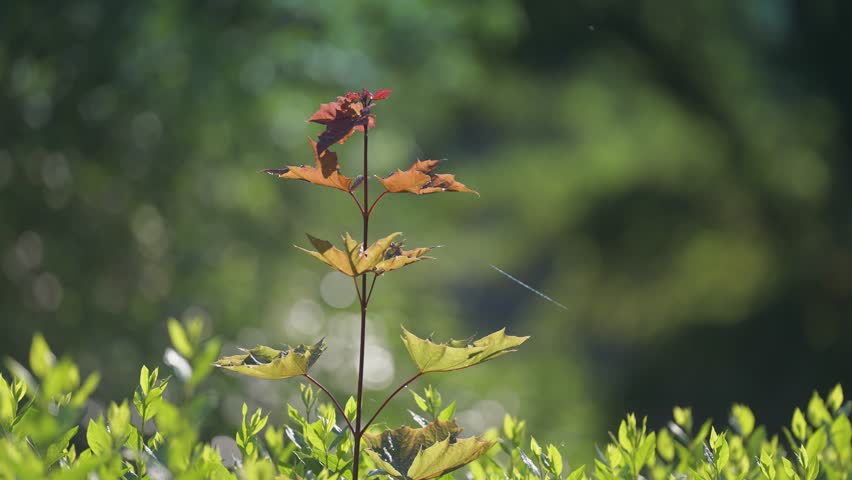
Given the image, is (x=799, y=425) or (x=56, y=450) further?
(x=799, y=425)

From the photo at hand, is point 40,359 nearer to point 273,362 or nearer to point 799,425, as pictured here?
point 273,362

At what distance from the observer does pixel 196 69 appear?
4801 millimetres

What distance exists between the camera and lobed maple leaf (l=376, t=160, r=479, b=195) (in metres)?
1.13

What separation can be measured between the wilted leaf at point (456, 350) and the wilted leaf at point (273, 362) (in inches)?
4.4

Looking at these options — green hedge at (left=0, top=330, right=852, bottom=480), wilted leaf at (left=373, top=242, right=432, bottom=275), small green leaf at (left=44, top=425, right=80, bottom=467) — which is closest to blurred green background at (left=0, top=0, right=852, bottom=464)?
green hedge at (left=0, top=330, right=852, bottom=480)

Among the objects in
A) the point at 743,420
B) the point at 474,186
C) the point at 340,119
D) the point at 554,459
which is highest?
the point at 340,119

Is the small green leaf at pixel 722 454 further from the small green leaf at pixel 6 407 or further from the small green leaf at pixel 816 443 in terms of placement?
the small green leaf at pixel 6 407

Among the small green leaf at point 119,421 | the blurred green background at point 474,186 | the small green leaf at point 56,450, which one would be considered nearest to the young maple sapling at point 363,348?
the small green leaf at point 119,421

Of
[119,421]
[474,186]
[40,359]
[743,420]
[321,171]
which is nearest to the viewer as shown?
[40,359]

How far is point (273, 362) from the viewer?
3.45 ft

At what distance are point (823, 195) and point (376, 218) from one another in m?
3.51

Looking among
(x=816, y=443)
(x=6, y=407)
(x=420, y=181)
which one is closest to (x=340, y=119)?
(x=420, y=181)

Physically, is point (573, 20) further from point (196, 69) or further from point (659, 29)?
point (196, 69)

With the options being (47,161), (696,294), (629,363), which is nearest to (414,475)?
(47,161)
